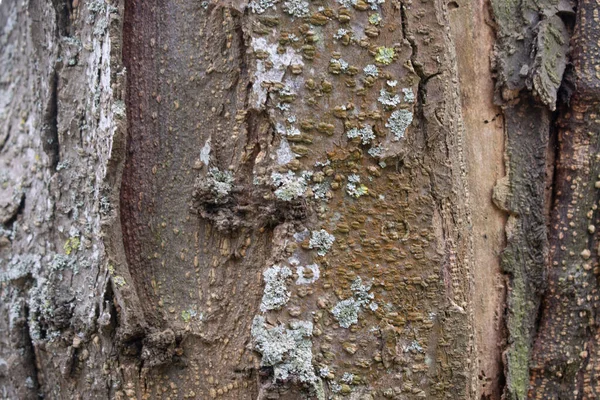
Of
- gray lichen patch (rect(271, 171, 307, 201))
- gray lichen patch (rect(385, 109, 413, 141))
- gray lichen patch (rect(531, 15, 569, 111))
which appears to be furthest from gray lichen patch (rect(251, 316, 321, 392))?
gray lichen patch (rect(531, 15, 569, 111))

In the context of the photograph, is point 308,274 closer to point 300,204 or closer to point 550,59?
point 300,204

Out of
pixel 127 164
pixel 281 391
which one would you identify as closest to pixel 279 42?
pixel 127 164

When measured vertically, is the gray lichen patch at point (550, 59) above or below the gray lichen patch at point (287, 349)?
above

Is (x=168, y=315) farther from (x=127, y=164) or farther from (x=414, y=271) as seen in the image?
(x=414, y=271)

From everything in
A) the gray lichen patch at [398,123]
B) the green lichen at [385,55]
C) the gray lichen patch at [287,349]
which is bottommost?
the gray lichen patch at [287,349]

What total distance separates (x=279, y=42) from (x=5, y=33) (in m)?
1.22

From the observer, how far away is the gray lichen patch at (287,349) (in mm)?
1263

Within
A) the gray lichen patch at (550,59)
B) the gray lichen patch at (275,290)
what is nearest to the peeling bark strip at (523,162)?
the gray lichen patch at (550,59)

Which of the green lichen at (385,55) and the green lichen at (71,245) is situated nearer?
the green lichen at (385,55)

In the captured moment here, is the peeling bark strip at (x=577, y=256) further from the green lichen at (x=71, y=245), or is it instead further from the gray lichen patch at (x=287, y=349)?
the green lichen at (x=71, y=245)

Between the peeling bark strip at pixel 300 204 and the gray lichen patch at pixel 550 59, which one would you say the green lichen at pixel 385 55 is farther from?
the gray lichen patch at pixel 550 59

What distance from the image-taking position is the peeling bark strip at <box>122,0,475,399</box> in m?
1.30

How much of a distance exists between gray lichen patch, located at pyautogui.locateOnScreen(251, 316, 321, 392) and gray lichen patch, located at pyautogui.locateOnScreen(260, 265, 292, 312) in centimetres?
4

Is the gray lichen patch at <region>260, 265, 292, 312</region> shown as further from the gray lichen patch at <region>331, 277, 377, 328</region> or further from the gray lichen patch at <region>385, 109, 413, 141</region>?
the gray lichen patch at <region>385, 109, 413, 141</region>
